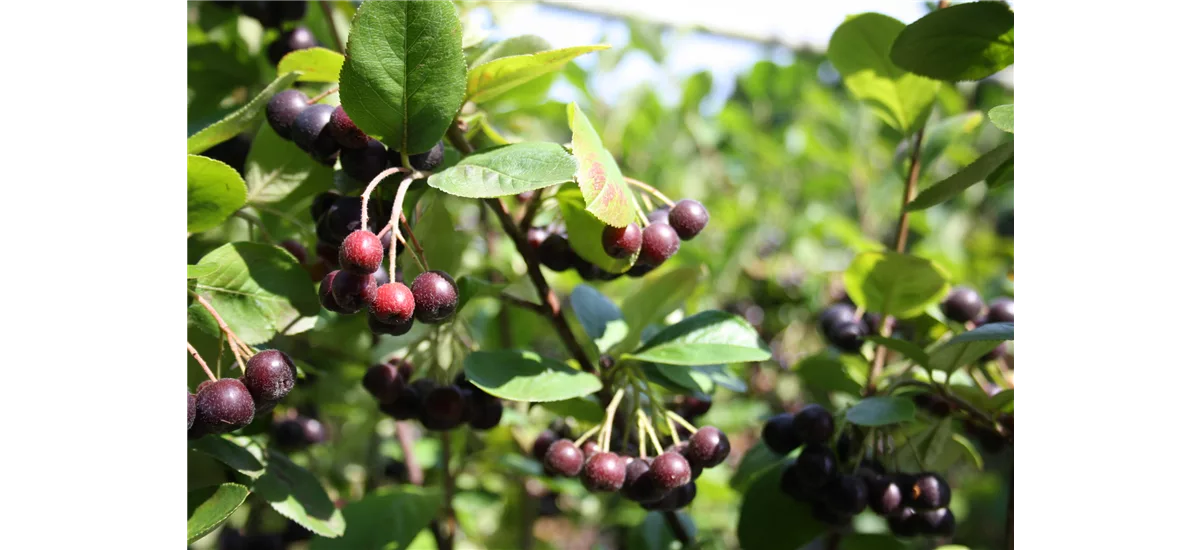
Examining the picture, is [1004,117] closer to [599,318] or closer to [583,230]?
[583,230]

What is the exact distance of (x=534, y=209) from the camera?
4.04 ft

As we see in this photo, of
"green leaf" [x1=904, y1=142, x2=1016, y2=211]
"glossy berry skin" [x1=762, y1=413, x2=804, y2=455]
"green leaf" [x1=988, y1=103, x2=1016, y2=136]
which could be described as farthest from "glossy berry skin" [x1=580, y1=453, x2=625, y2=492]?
"green leaf" [x1=988, y1=103, x2=1016, y2=136]

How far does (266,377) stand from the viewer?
3.27ft

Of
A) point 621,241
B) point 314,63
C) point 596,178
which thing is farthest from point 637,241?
point 314,63

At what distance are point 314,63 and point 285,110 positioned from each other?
0.33 ft

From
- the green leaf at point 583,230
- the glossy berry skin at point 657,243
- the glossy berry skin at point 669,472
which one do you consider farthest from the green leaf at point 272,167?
the glossy berry skin at point 669,472

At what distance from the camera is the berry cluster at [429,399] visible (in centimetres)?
125

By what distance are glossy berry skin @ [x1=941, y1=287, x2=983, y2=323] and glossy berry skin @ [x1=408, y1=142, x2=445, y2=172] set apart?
3.15 feet

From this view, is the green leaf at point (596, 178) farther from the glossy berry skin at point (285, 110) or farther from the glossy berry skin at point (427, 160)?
the glossy berry skin at point (285, 110)

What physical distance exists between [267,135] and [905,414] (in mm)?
958

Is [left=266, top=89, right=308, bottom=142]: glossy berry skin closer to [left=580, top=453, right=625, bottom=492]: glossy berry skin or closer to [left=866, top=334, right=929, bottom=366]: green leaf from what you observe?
[left=580, top=453, right=625, bottom=492]: glossy berry skin
